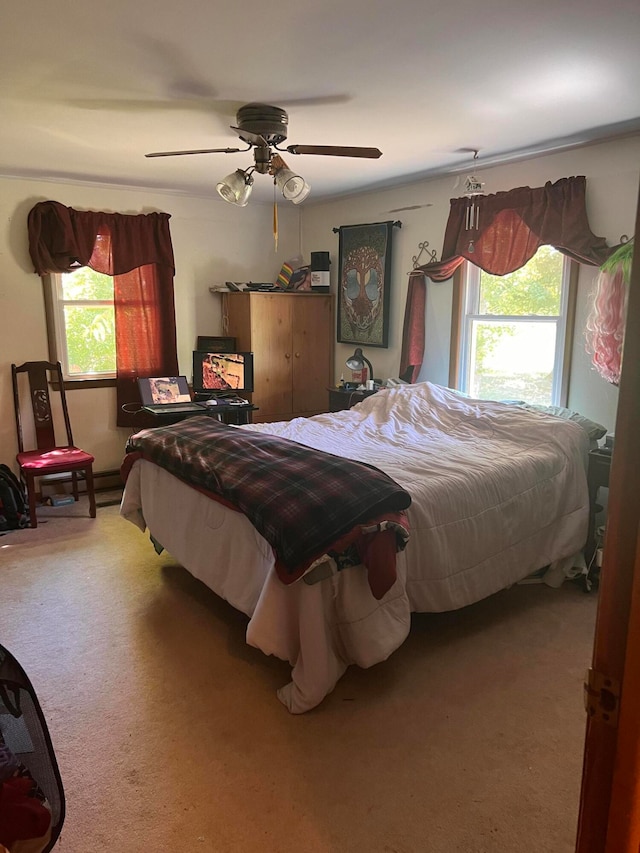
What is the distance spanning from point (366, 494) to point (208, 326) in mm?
3509

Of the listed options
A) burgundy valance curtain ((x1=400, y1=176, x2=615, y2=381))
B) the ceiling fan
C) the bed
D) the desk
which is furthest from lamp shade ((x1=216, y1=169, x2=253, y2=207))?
the desk

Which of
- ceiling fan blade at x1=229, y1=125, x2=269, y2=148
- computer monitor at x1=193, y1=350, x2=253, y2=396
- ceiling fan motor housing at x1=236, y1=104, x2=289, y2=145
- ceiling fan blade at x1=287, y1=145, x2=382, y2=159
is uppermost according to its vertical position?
ceiling fan motor housing at x1=236, y1=104, x2=289, y2=145

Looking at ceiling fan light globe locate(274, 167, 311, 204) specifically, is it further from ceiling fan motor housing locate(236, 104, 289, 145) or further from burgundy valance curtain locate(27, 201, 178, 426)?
burgundy valance curtain locate(27, 201, 178, 426)

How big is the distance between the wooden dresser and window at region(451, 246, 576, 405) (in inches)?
58.3

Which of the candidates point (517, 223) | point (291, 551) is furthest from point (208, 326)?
point (291, 551)

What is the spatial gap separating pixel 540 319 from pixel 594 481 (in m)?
1.12

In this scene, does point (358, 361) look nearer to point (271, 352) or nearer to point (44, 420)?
point (271, 352)

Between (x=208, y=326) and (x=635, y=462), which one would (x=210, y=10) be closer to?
(x=635, y=462)

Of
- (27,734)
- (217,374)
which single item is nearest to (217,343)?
(217,374)

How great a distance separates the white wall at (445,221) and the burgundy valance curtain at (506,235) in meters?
0.08

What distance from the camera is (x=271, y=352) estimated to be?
17.0 ft

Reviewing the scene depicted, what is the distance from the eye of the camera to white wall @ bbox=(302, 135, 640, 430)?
10.8 ft

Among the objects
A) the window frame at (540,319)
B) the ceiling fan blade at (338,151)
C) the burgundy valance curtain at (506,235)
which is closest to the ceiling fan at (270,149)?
the ceiling fan blade at (338,151)

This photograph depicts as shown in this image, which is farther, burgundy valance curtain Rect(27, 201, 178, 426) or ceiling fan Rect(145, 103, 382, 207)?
burgundy valance curtain Rect(27, 201, 178, 426)
